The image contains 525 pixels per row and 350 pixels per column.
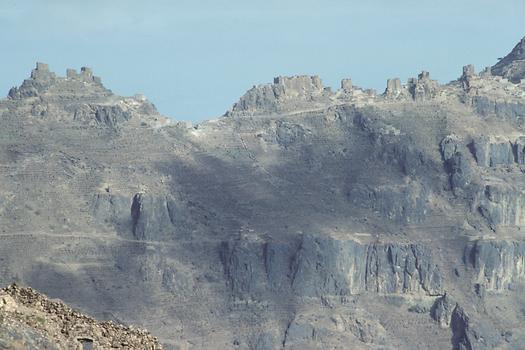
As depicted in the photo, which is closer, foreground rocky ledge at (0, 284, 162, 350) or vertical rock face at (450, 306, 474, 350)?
foreground rocky ledge at (0, 284, 162, 350)

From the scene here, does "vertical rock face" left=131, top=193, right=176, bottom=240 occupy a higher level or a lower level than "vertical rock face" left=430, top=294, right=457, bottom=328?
higher

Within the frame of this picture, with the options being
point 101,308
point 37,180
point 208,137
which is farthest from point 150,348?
point 208,137

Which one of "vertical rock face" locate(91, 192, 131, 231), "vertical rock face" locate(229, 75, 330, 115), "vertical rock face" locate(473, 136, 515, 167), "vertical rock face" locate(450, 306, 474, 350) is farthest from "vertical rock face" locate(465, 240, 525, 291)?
"vertical rock face" locate(91, 192, 131, 231)

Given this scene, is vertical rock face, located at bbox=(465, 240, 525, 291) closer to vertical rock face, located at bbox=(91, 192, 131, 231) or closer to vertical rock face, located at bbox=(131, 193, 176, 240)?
vertical rock face, located at bbox=(131, 193, 176, 240)

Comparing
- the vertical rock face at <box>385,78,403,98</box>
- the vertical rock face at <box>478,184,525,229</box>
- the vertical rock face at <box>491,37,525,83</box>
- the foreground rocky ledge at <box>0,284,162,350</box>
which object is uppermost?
the vertical rock face at <box>491,37,525,83</box>

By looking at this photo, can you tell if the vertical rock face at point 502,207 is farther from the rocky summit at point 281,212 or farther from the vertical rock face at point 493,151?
the vertical rock face at point 493,151

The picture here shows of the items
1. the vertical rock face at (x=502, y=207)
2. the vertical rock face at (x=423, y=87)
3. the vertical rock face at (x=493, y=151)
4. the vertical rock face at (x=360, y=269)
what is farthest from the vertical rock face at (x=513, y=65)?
the vertical rock face at (x=360, y=269)

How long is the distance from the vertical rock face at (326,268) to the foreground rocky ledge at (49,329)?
352 feet

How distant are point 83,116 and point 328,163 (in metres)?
17.6

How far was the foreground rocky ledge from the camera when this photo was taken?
3616 centimetres

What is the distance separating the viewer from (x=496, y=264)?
150 meters

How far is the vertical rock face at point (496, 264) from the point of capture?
150m

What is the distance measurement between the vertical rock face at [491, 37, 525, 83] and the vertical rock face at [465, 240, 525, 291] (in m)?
26.1

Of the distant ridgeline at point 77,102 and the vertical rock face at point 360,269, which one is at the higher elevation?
the distant ridgeline at point 77,102
